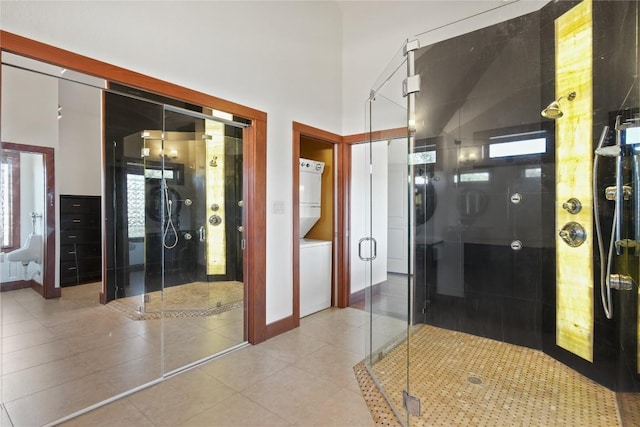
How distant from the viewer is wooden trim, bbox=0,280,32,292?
1.65 meters

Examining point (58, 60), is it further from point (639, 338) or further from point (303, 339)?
point (639, 338)

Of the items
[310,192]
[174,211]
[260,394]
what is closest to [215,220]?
[174,211]

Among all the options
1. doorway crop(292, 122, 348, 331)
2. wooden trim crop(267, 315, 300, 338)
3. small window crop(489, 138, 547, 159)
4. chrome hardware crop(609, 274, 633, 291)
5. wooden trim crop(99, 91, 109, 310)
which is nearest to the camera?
chrome hardware crop(609, 274, 633, 291)

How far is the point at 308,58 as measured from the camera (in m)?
3.39

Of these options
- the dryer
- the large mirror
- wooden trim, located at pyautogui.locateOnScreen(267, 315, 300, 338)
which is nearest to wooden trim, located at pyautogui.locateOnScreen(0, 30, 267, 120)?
the large mirror

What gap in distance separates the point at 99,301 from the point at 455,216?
2995mm

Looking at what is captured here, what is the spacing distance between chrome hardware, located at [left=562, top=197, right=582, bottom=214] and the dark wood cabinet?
10.7 ft

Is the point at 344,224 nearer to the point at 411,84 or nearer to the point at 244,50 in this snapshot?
the point at 411,84

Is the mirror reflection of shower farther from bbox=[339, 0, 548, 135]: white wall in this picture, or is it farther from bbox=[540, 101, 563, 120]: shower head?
bbox=[540, 101, 563, 120]: shower head

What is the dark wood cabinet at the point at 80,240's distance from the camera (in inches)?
74.2

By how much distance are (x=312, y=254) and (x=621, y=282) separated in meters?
2.55

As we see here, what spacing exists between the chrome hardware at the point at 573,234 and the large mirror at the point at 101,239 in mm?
2525

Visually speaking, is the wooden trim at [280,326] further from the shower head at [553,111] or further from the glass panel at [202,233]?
the shower head at [553,111]

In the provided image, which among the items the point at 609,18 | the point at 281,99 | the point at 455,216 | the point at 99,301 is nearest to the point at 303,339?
the point at 99,301
